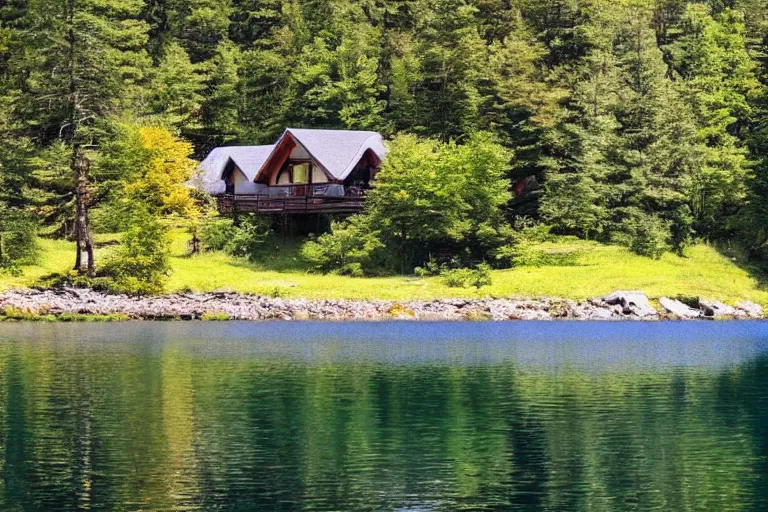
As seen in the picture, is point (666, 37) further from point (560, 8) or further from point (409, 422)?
point (409, 422)

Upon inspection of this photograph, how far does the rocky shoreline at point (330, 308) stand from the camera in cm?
5191

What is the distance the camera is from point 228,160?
6975cm

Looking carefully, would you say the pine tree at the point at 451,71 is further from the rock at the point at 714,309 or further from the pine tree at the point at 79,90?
the pine tree at the point at 79,90

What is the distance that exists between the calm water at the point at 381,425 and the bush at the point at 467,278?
13979 millimetres

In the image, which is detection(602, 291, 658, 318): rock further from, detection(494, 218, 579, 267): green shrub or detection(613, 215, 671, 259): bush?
detection(613, 215, 671, 259): bush

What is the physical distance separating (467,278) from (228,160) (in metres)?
21.0

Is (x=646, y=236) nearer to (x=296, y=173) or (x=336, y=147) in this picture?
(x=336, y=147)

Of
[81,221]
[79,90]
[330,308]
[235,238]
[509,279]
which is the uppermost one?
[79,90]

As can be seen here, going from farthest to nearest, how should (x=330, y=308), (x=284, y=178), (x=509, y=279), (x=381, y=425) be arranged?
(x=284, y=178) < (x=509, y=279) < (x=330, y=308) < (x=381, y=425)

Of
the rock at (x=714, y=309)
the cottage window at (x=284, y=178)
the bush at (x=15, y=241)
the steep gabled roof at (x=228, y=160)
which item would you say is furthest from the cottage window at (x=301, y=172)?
the rock at (x=714, y=309)

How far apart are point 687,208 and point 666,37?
22259 mm

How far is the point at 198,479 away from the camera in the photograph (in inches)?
698

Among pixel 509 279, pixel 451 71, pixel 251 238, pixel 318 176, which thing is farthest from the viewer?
pixel 451 71

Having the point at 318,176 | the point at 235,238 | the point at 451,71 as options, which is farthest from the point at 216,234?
the point at 451,71
